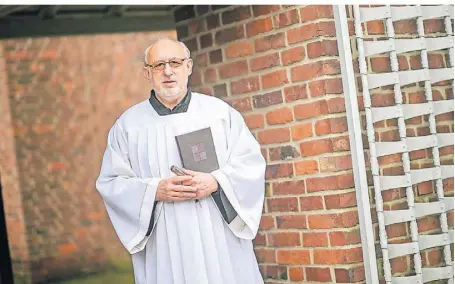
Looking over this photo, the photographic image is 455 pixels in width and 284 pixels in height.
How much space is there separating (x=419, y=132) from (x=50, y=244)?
4544mm

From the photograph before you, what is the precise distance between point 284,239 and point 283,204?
7.1 inches

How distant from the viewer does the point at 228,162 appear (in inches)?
151

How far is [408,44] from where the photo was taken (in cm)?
438

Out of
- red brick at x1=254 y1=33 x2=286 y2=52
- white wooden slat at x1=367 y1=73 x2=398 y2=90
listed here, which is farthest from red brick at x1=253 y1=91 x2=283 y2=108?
white wooden slat at x1=367 y1=73 x2=398 y2=90

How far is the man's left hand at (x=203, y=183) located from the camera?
145 inches

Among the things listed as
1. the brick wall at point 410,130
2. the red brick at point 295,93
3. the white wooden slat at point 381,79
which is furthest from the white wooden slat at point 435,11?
the red brick at point 295,93

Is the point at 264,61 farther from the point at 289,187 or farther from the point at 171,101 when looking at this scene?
the point at 171,101

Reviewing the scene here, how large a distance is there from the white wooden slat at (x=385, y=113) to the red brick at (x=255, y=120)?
0.58 metres

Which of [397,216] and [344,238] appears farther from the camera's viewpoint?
[397,216]

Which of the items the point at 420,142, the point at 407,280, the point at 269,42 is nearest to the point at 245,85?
the point at 269,42

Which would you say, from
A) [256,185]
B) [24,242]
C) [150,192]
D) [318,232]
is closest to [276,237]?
[318,232]

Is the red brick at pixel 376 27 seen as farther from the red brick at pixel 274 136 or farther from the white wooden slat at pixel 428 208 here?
the white wooden slat at pixel 428 208

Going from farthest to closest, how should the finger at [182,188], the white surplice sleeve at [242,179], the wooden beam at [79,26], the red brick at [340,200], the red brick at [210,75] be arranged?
the wooden beam at [79,26] < the red brick at [210,75] < the red brick at [340,200] < the white surplice sleeve at [242,179] < the finger at [182,188]

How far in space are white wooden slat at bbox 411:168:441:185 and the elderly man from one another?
34.7 inches
